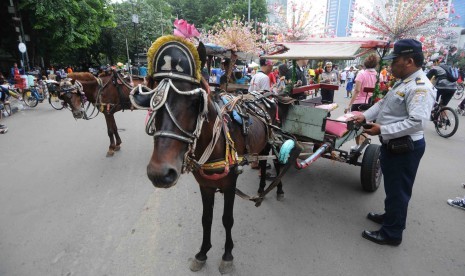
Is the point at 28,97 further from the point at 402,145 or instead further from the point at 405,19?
the point at 405,19

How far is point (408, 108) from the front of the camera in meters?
2.53

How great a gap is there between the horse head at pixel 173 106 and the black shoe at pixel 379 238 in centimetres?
265

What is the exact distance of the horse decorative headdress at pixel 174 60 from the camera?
1657 millimetres

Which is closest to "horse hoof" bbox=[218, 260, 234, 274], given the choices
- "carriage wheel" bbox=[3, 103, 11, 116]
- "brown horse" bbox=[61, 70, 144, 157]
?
"brown horse" bbox=[61, 70, 144, 157]

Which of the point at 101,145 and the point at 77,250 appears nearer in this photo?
the point at 77,250

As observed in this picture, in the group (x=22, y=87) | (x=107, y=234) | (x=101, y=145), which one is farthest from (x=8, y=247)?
(x=22, y=87)

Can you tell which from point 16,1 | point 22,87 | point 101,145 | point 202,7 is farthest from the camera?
point 202,7

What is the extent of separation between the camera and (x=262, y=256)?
9.16 feet

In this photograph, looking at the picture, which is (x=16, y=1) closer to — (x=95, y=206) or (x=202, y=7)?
(x=95, y=206)

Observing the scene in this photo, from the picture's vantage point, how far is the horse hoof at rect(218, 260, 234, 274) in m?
2.59

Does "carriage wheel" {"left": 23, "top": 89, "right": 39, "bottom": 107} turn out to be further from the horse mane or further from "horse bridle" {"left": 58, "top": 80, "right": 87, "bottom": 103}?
"horse bridle" {"left": 58, "top": 80, "right": 87, "bottom": 103}

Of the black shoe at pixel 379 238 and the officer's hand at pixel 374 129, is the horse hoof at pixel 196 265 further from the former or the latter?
the officer's hand at pixel 374 129

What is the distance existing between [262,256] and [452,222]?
2793 millimetres

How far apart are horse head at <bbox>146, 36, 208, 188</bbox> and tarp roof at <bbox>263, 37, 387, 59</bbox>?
261 cm
